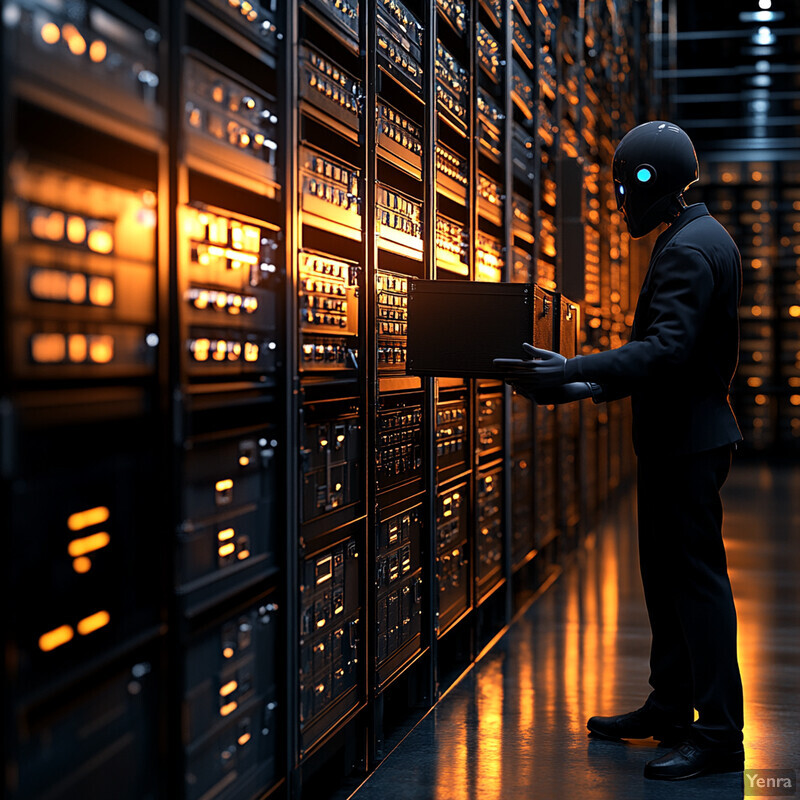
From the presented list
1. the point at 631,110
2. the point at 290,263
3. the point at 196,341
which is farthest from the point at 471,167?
the point at 631,110

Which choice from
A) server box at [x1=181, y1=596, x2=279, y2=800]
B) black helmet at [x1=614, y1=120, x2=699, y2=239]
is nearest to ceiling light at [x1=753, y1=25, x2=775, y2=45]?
black helmet at [x1=614, y1=120, x2=699, y2=239]

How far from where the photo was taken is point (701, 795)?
2.80 meters

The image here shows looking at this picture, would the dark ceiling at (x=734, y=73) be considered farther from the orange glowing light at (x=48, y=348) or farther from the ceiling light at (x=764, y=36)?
the orange glowing light at (x=48, y=348)

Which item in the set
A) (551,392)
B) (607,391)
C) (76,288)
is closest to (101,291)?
(76,288)

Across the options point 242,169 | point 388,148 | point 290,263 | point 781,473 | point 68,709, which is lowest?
point 781,473

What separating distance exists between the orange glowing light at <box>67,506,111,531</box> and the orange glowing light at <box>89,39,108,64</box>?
0.69 meters

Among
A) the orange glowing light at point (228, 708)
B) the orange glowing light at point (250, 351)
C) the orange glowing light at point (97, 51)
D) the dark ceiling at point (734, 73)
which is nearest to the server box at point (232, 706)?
the orange glowing light at point (228, 708)

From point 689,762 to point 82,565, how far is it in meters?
1.88

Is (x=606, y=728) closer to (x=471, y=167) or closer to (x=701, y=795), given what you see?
(x=701, y=795)

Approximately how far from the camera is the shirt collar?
3023mm

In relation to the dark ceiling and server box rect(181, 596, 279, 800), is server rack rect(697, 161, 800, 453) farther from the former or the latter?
server box rect(181, 596, 279, 800)

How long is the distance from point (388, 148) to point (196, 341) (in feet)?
4.47

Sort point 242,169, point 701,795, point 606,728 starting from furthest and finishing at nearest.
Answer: point 606,728 → point 701,795 → point 242,169

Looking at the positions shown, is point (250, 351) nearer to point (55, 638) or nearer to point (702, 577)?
point (55, 638)
